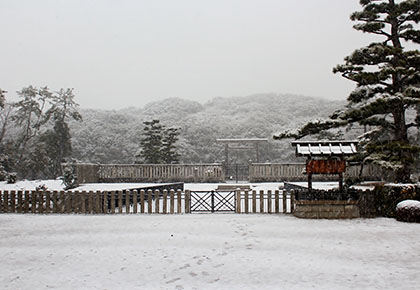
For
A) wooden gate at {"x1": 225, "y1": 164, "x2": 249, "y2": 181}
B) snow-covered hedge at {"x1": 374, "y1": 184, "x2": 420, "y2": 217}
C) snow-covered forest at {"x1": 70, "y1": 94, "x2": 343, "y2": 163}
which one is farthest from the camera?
snow-covered forest at {"x1": 70, "y1": 94, "x2": 343, "y2": 163}

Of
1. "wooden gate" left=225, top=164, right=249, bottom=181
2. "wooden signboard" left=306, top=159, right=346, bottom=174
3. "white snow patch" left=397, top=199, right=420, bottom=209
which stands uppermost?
"wooden signboard" left=306, top=159, right=346, bottom=174

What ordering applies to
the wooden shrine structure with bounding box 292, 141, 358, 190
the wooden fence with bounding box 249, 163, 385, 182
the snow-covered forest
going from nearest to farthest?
1. the wooden shrine structure with bounding box 292, 141, 358, 190
2. the wooden fence with bounding box 249, 163, 385, 182
3. the snow-covered forest

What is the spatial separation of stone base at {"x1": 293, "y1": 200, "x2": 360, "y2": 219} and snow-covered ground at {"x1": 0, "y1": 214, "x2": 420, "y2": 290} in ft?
2.00

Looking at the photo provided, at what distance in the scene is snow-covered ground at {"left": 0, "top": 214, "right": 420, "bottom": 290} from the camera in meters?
5.10

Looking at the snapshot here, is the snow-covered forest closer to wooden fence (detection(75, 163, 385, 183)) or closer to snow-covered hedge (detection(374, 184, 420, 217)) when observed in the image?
wooden fence (detection(75, 163, 385, 183))

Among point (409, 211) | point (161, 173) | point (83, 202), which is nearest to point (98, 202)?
point (83, 202)

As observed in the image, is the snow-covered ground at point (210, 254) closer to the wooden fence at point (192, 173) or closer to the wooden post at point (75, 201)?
the wooden post at point (75, 201)

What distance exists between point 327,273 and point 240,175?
75.9 ft

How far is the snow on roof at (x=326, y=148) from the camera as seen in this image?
11133 millimetres

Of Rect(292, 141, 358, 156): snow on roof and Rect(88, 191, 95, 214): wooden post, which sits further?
Rect(88, 191, 95, 214): wooden post

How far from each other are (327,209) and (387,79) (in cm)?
484

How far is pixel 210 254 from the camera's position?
6.57 m

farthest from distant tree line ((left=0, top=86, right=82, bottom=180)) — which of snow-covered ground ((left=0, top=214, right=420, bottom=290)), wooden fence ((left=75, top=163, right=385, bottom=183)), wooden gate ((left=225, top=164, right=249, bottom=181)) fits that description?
snow-covered ground ((left=0, top=214, right=420, bottom=290))

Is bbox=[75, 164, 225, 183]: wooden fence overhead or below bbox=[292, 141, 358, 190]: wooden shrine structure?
below
